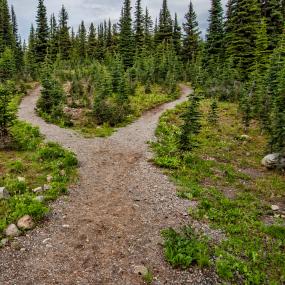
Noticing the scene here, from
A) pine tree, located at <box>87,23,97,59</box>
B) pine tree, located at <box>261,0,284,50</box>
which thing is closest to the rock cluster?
pine tree, located at <box>261,0,284,50</box>

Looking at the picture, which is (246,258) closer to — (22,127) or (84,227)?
(84,227)

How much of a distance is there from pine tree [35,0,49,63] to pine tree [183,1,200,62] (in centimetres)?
2665

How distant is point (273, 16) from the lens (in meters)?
49.8

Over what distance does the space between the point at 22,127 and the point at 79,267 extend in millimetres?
17394

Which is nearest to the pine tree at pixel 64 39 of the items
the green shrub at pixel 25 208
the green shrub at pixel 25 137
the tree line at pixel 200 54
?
→ the tree line at pixel 200 54

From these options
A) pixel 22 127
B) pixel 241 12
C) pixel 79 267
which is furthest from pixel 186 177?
pixel 241 12

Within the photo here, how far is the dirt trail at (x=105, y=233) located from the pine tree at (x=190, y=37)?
51.4 m

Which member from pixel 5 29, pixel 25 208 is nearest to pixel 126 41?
pixel 5 29

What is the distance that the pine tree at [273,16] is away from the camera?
49.2 m

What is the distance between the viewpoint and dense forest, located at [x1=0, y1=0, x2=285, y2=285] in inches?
404

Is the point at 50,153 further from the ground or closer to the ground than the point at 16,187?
further from the ground

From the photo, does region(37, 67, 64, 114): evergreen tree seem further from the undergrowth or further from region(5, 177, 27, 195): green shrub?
region(5, 177, 27, 195): green shrub

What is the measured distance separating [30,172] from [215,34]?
155 feet

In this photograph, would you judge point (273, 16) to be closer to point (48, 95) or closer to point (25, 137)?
point (48, 95)
